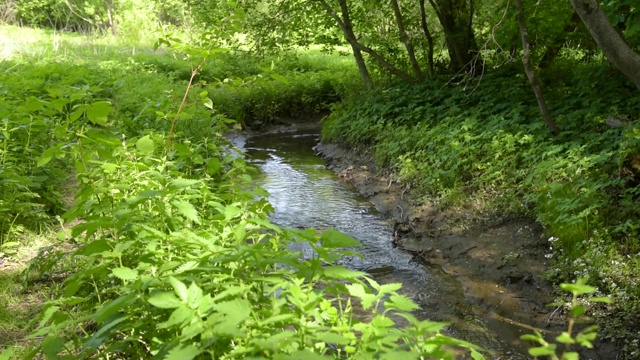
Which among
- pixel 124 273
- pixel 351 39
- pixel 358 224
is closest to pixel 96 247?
pixel 124 273

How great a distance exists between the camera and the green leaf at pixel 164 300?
195cm

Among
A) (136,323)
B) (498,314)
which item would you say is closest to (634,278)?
(498,314)

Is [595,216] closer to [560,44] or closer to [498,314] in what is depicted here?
[498,314]

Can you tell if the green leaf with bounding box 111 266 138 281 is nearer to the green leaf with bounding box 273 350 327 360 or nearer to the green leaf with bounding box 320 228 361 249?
the green leaf with bounding box 320 228 361 249

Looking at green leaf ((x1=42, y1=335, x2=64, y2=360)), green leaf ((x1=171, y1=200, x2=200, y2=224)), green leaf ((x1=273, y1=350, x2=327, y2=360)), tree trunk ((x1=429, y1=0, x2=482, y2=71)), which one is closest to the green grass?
green leaf ((x1=42, y1=335, x2=64, y2=360))

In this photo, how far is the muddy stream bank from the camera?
16.5 ft

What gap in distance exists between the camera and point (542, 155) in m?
6.62

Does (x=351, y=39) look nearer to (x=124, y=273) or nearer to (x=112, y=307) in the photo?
(x=124, y=273)

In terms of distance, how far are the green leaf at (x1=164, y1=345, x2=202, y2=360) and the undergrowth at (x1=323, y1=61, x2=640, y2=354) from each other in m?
3.75

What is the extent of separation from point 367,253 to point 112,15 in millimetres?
34552

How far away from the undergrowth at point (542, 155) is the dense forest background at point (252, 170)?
0.09 feet

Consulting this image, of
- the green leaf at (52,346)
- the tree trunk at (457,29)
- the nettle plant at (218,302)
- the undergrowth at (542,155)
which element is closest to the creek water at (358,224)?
the undergrowth at (542,155)

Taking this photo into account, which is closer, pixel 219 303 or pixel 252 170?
pixel 219 303

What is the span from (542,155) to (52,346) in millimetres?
5950
